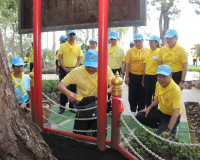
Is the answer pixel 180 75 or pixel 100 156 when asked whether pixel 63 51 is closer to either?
pixel 180 75

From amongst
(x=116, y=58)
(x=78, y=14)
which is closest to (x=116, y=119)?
(x=78, y=14)

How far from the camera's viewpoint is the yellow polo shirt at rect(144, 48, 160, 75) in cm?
431

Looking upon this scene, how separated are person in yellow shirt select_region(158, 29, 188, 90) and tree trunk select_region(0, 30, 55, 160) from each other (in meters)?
2.93

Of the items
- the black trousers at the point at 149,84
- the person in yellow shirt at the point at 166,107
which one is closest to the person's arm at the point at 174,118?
the person in yellow shirt at the point at 166,107

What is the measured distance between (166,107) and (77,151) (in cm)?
163

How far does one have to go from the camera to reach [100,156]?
8.43 feet

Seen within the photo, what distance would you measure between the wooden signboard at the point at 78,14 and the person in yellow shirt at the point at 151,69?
75.5 inches

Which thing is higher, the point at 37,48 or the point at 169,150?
the point at 37,48

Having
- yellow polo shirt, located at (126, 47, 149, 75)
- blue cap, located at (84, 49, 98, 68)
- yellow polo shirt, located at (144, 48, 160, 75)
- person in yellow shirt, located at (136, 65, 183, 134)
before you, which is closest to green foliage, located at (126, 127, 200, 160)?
person in yellow shirt, located at (136, 65, 183, 134)

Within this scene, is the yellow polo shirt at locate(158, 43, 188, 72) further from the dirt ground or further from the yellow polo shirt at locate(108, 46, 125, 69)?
the dirt ground

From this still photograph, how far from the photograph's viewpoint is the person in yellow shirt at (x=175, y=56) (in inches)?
153

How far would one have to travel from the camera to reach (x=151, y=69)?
4320mm

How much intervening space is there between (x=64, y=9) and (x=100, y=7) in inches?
30.2

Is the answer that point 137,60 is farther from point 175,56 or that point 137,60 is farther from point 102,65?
point 102,65
